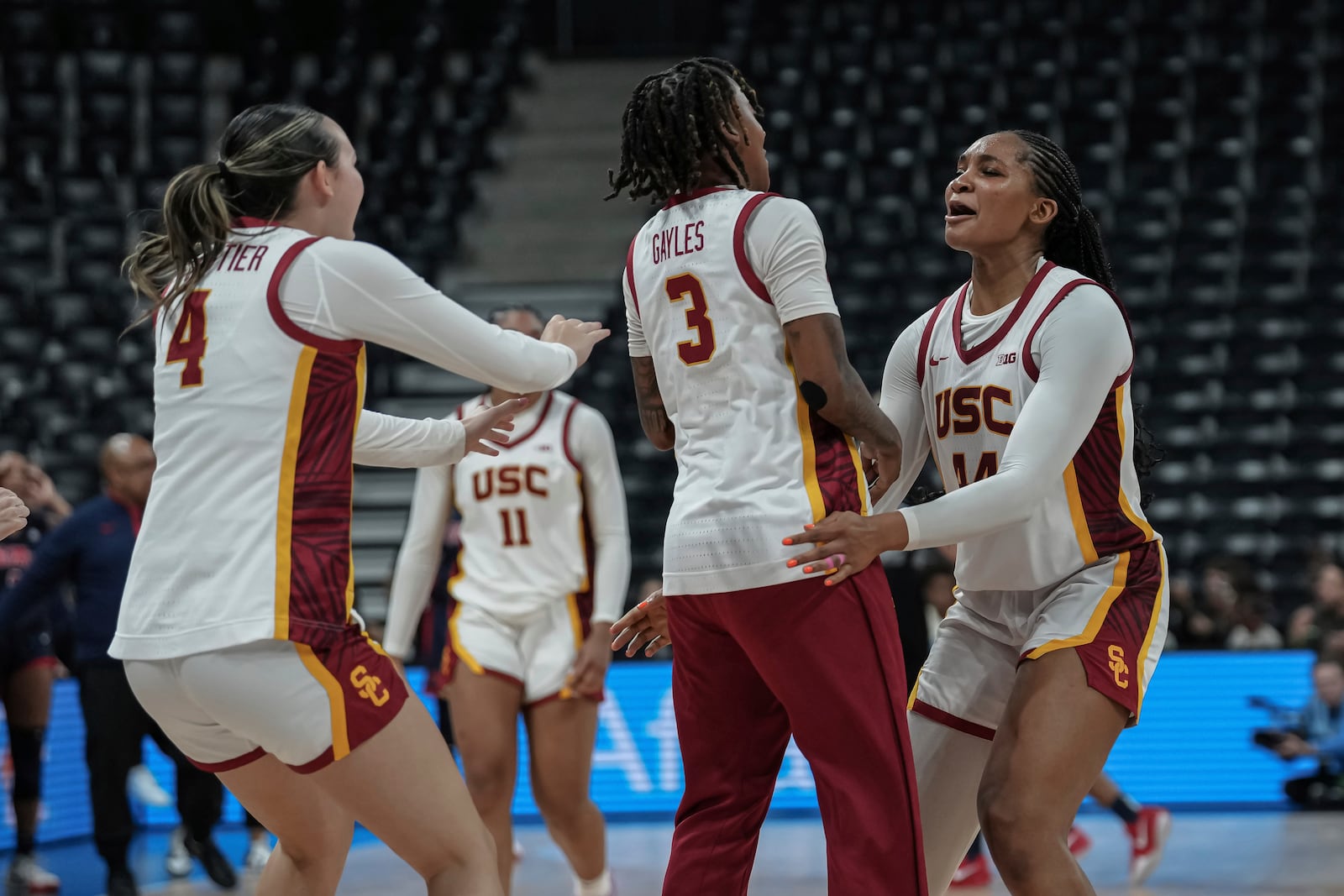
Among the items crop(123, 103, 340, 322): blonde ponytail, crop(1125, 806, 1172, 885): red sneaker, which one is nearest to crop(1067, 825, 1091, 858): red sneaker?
crop(1125, 806, 1172, 885): red sneaker

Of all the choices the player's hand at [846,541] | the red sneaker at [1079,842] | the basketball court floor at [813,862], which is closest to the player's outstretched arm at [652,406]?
the player's hand at [846,541]

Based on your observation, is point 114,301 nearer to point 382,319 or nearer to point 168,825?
A: point 168,825

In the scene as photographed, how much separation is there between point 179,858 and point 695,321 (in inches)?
216

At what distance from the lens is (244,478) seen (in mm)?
2654

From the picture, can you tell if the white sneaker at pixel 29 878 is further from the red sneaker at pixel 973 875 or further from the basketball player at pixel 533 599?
the red sneaker at pixel 973 875

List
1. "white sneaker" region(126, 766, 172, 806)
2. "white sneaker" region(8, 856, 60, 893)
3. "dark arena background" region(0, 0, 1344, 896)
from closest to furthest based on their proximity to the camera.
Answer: "white sneaker" region(8, 856, 60, 893) → "white sneaker" region(126, 766, 172, 806) → "dark arena background" region(0, 0, 1344, 896)

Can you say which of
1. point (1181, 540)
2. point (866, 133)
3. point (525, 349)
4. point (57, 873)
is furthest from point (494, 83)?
point (525, 349)

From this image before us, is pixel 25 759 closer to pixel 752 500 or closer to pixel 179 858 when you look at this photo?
pixel 179 858

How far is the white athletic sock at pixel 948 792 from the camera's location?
322 centimetres

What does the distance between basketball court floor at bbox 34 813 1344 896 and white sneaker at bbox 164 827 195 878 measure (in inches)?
2.8

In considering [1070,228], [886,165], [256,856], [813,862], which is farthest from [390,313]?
[886,165]

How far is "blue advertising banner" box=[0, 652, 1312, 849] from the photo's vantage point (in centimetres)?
877

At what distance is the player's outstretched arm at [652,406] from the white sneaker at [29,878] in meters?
4.74

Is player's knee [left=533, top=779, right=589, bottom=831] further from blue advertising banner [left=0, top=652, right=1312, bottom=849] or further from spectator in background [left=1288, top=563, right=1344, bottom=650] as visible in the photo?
spectator in background [left=1288, top=563, right=1344, bottom=650]
